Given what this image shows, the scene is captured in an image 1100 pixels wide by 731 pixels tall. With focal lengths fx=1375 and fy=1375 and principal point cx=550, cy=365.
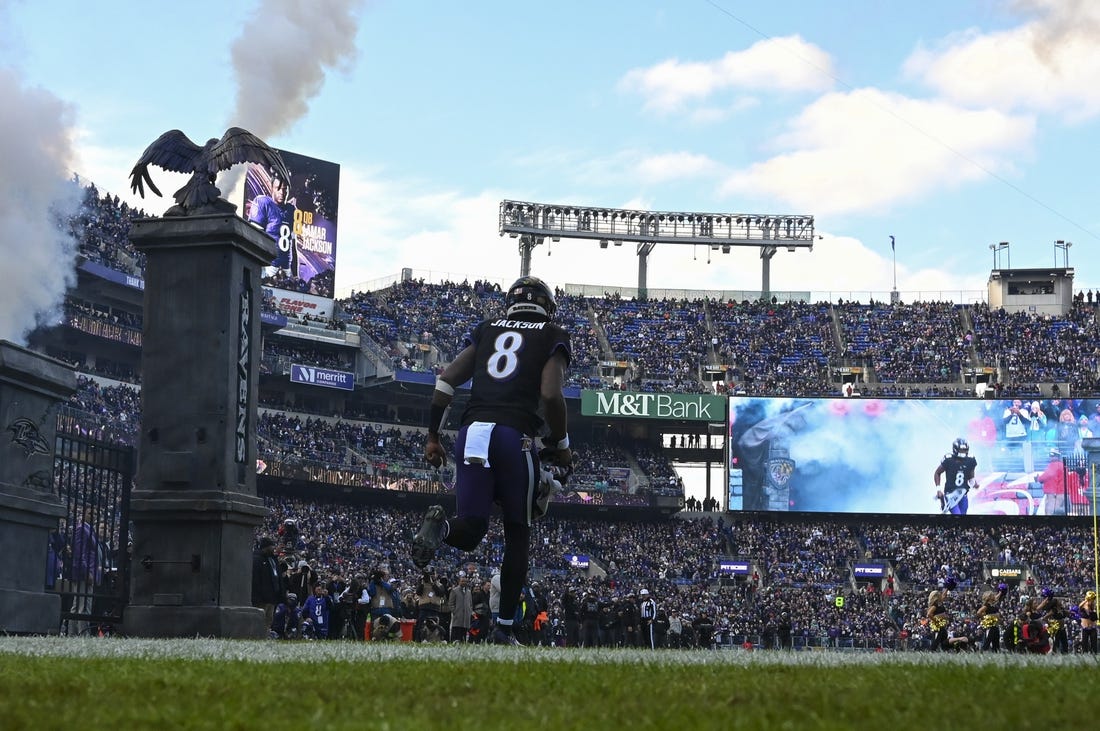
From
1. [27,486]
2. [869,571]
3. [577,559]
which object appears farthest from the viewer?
[577,559]

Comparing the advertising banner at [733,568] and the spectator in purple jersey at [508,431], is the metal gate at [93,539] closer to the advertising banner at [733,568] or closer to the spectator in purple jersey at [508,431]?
the spectator in purple jersey at [508,431]

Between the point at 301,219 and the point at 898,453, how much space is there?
30.6 metres

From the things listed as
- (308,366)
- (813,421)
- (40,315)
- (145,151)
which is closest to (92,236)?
(308,366)

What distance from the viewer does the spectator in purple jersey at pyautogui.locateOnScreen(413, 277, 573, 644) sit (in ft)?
33.0

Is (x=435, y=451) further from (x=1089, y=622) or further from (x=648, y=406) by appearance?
(x=648, y=406)

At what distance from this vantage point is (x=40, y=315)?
34.1m

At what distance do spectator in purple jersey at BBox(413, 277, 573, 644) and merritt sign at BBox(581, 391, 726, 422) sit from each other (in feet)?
172

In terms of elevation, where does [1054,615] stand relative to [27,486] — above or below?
below

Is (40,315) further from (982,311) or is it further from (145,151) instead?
(982,311)

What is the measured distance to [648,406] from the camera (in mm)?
63312

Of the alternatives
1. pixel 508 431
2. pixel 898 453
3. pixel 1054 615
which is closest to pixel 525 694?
pixel 508 431

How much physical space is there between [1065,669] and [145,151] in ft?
37.9

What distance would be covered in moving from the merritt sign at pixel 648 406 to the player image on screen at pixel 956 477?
9949 mm

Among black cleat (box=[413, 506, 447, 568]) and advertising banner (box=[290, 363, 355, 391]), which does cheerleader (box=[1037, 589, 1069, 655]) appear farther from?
advertising banner (box=[290, 363, 355, 391])
